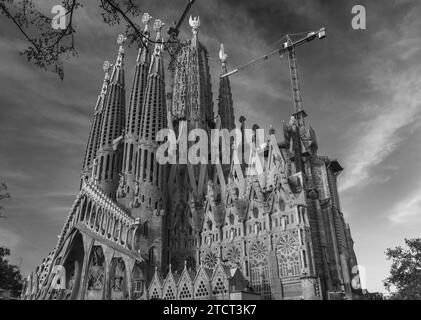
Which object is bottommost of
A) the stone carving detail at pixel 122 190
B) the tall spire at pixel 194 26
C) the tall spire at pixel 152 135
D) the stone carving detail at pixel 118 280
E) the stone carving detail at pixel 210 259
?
the stone carving detail at pixel 118 280

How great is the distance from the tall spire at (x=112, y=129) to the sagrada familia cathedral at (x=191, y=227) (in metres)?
0.26

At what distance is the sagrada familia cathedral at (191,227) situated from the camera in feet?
142

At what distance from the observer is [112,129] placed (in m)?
73.2

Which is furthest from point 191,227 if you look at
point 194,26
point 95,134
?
point 194,26

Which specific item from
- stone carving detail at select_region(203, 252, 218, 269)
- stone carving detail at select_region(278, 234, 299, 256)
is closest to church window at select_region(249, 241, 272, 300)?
stone carving detail at select_region(278, 234, 299, 256)

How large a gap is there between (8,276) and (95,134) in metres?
32.1

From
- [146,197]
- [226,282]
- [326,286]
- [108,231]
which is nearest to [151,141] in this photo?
[146,197]

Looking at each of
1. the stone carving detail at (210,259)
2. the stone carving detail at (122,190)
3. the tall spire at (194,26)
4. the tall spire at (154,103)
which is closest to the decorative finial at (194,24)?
the tall spire at (194,26)

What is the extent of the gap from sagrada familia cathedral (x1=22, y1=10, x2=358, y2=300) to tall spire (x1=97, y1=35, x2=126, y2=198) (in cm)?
26

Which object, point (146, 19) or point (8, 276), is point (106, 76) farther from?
point (8, 276)

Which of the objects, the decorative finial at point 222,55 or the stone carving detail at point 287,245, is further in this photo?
the decorative finial at point 222,55

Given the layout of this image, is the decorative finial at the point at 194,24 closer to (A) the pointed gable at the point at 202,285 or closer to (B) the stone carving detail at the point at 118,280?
(B) the stone carving detail at the point at 118,280

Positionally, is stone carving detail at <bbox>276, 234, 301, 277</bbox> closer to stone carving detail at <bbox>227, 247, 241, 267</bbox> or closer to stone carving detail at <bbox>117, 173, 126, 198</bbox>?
stone carving detail at <bbox>227, 247, 241, 267</bbox>

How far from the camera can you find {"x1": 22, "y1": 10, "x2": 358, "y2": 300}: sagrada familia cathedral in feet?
142
